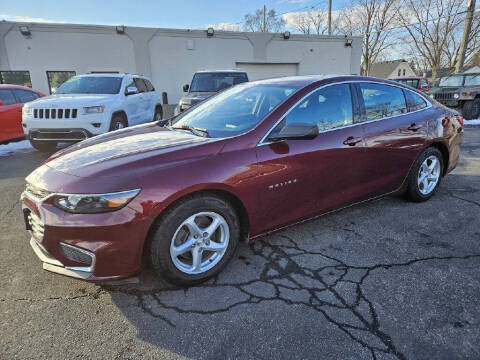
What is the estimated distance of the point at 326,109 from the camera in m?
3.19

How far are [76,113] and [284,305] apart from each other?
616 cm

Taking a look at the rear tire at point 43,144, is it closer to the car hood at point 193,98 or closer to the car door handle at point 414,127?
the car hood at point 193,98

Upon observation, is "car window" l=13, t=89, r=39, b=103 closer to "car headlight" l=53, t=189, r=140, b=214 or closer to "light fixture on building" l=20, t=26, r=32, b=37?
"light fixture on building" l=20, t=26, r=32, b=37

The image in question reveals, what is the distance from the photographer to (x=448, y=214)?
3.88 metres

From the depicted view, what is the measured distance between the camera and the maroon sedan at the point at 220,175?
223 centimetres

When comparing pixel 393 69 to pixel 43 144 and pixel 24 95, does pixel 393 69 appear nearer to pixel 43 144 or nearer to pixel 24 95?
pixel 24 95

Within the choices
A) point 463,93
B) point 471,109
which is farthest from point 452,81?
point 471,109

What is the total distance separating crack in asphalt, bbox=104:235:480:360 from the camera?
2127 millimetres

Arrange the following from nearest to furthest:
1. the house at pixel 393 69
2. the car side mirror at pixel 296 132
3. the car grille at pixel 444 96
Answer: the car side mirror at pixel 296 132, the car grille at pixel 444 96, the house at pixel 393 69

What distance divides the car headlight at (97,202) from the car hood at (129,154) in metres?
0.15

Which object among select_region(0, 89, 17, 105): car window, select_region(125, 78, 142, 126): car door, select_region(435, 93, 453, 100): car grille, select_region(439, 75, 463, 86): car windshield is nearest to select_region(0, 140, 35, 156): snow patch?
select_region(0, 89, 17, 105): car window

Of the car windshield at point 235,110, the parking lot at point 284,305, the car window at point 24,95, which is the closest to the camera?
the parking lot at point 284,305

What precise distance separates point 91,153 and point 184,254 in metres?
1.14

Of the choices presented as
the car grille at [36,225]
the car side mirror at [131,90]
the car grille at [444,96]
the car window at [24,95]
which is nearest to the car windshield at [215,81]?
the car side mirror at [131,90]
